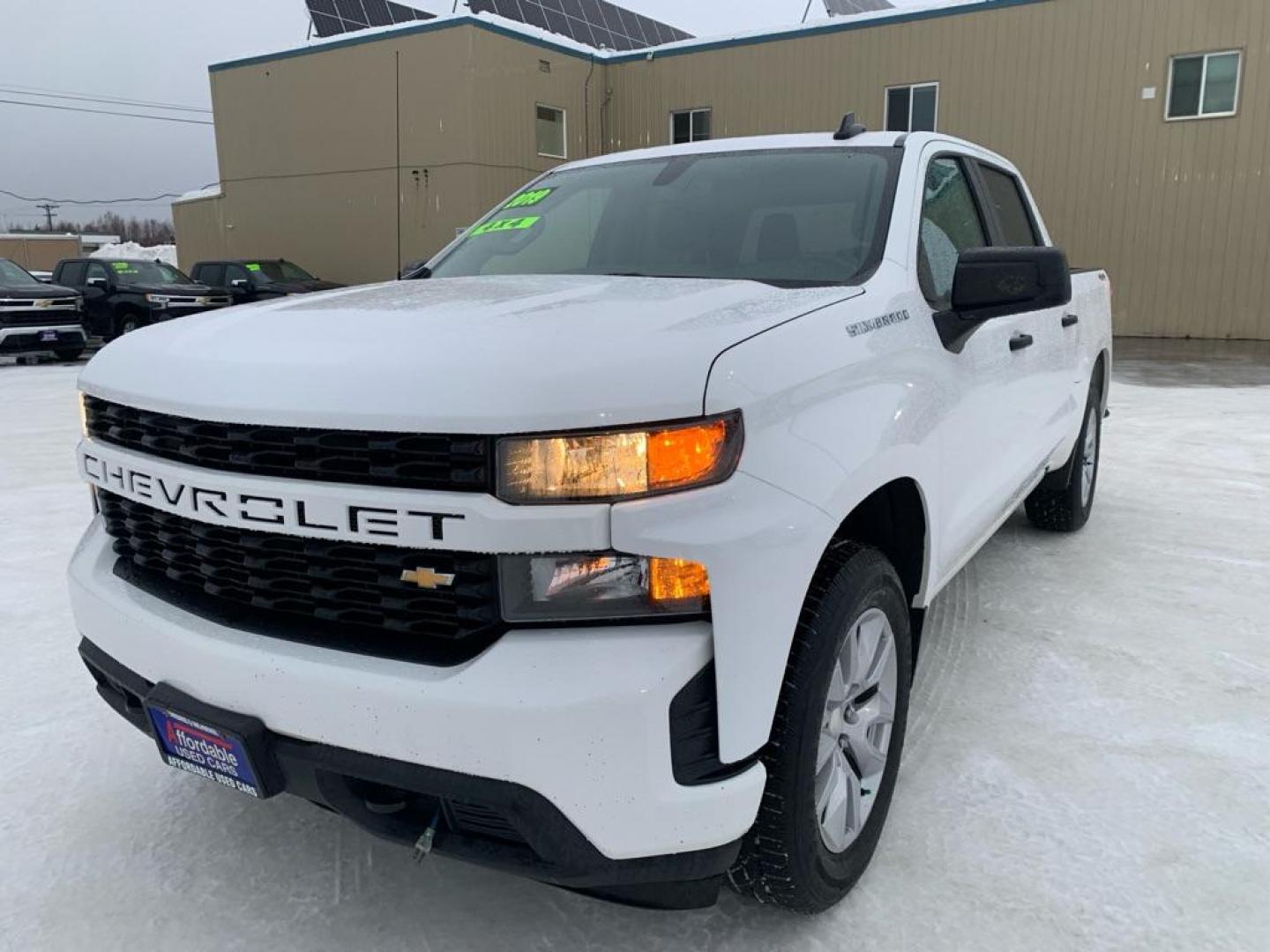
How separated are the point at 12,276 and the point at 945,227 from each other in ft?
51.0

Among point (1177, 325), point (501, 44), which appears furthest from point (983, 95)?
point (501, 44)

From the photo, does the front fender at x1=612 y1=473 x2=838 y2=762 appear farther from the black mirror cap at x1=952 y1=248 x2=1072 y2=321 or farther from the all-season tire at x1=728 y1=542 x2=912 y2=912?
the black mirror cap at x1=952 y1=248 x2=1072 y2=321

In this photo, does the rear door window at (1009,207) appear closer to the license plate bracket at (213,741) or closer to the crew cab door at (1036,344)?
the crew cab door at (1036,344)

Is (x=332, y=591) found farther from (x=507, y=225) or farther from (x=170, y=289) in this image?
(x=170, y=289)

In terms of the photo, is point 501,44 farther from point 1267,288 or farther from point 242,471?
point 242,471

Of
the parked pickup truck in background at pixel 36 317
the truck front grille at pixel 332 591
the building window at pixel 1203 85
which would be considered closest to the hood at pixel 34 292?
the parked pickup truck in background at pixel 36 317

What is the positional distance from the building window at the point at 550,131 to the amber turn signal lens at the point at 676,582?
1910 centimetres

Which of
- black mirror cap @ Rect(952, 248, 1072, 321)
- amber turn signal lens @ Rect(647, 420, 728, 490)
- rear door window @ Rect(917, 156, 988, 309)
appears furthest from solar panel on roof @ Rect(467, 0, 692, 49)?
amber turn signal lens @ Rect(647, 420, 728, 490)

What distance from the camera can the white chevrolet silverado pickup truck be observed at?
1585 mm

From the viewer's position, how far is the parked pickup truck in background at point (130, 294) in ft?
53.7

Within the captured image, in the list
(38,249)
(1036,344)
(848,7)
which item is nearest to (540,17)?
(848,7)

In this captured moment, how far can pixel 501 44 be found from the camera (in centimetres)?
1831

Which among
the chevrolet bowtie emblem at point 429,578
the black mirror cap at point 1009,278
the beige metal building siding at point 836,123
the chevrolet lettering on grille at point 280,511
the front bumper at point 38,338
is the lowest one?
the front bumper at point 38,338

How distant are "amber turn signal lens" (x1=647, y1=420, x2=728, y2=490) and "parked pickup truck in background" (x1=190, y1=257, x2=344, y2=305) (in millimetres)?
15649
